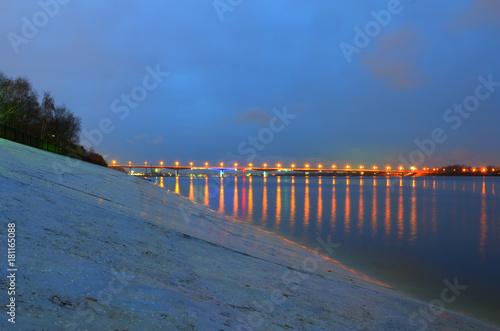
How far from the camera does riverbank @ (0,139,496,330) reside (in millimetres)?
4121

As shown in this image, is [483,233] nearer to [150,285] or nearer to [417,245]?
[417,245]

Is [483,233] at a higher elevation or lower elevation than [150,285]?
higher

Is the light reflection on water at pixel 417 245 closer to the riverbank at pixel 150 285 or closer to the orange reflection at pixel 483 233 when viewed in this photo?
the orange reflection at pixel 483 233

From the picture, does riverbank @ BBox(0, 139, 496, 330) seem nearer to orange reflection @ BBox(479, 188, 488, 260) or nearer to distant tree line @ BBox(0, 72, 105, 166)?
orange reflection @ BBox(479, 188, 488, 260)

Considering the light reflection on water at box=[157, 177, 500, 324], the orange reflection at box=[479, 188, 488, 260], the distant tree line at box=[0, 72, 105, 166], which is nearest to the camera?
the light reflection on water at box=[157, 177, 500, 324]

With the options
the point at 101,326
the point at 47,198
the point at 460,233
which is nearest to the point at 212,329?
the point at 101,326

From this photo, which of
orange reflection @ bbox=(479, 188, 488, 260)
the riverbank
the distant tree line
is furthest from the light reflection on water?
the distant tree line

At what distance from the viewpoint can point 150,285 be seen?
5.27m

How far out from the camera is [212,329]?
4.50m

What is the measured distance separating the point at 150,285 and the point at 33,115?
62.0 meters

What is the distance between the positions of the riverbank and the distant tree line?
1668 inches

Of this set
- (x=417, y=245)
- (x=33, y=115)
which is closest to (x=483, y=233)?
(x=417, y=245)

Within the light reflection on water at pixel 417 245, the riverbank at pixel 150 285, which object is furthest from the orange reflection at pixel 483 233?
the riverbank at pixel 150 285

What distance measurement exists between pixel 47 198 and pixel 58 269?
4.48 metres
